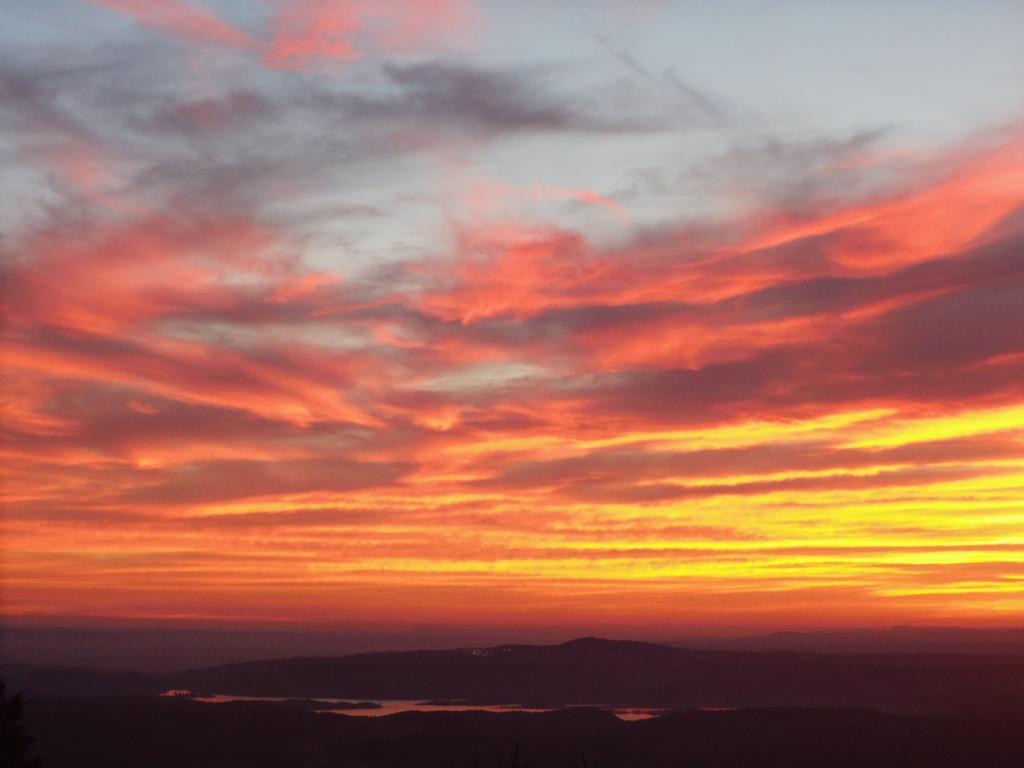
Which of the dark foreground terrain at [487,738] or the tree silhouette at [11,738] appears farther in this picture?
the dark foreground terrain at [487,738]

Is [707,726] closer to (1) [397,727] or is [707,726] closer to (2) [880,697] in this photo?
(1) [397,727]

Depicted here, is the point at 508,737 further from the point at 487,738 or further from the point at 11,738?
the point at 11,738

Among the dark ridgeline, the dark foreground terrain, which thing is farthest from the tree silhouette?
the dark foreground terrain

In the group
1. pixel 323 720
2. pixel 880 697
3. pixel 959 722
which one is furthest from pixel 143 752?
pixel 880 697

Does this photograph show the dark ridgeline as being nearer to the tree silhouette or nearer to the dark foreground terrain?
the dark foreground terrain

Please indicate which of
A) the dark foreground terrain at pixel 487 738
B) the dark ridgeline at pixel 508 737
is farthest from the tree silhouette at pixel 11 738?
the dark foreground terrain at pixel 487 738

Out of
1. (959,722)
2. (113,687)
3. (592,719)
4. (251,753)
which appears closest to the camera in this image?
→ (251,753)

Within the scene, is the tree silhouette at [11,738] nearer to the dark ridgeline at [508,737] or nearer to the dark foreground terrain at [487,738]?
the dark ridgeline at [508,737]

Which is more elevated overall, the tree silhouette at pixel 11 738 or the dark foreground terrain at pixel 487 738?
the tree silhouette at pixel 11 738

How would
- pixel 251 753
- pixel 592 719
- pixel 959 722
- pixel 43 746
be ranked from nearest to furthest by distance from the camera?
1. pixel 43 746
2. pixel 251 753
3. pixel 959 722
4. pixel 592 719
